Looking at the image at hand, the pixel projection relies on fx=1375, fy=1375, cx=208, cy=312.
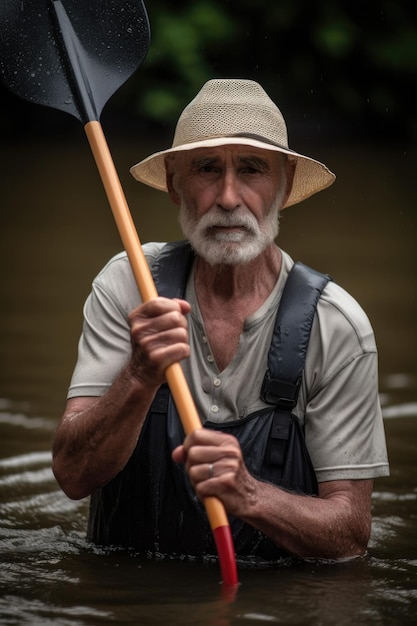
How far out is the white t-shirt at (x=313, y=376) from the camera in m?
3.63

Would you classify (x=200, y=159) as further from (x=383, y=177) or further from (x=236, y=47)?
(x=236, y=47)

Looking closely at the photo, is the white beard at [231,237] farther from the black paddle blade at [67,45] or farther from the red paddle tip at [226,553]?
the red paddle tip at [226,553]

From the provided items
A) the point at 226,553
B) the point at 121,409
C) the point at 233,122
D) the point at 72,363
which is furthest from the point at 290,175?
the point at 72,363

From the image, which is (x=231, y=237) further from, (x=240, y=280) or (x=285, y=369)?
(x=285, y=369)

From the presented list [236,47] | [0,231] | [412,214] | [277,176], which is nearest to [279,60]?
[236,47]

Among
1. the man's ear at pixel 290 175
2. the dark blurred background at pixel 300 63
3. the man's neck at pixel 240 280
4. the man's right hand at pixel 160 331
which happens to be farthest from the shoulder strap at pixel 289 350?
the dark blurred background at pixel 300 63

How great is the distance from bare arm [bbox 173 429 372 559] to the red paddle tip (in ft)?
0.27

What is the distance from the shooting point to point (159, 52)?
13.4 meters

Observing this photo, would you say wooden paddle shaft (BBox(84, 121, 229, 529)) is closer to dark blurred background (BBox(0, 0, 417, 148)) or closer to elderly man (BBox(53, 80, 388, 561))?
elderly man (BBox(53, 80, 388, 561))

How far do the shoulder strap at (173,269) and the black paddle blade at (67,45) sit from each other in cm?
48

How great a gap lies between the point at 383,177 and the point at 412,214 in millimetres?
1644

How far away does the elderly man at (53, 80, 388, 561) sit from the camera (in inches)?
141

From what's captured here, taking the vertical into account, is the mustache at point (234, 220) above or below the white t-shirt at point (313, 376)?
above

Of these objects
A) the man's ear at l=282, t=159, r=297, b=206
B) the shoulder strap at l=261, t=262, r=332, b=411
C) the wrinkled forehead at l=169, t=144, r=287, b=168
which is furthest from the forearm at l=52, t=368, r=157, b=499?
the man's ear at l=282, t=159, r=297, b=206
